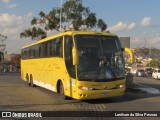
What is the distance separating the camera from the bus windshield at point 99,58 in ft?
52.2

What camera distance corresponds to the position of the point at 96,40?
1669 centimetres

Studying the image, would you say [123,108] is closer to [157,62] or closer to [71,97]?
[71,97]

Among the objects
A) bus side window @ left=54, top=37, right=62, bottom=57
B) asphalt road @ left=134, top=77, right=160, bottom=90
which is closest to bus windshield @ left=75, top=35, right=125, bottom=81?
bus side window @ left=54, top=37, right=62, bottom=57

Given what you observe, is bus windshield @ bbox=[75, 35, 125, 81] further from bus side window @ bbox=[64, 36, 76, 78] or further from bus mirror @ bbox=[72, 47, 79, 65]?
bus mirror @ bbox=[72, 47, 79, 65]

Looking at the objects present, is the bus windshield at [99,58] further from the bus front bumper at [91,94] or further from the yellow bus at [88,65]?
the bus front bumper at [91,94]

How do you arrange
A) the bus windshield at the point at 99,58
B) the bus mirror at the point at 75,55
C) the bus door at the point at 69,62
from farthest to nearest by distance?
the bus door at the point at 69,62 → the bus windshield at the point at 99,58 → the bus mirror at the point at 75,55

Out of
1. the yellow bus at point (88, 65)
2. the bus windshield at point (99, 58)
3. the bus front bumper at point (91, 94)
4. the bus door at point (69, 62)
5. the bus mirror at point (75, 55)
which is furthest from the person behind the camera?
the bus door at point (69, 62)

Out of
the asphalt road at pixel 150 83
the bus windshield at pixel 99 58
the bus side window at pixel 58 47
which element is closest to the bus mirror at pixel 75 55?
the bus windshield at pixel 99 58

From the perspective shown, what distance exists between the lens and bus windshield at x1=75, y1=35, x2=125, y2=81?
15.9m

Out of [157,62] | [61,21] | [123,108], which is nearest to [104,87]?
[123,108]

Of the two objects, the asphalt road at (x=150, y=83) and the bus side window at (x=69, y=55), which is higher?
the bus side window at (x=69, y=55)

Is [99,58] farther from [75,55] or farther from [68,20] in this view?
[68,20]

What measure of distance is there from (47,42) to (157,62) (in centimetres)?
11226

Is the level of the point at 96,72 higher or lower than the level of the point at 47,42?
lower
